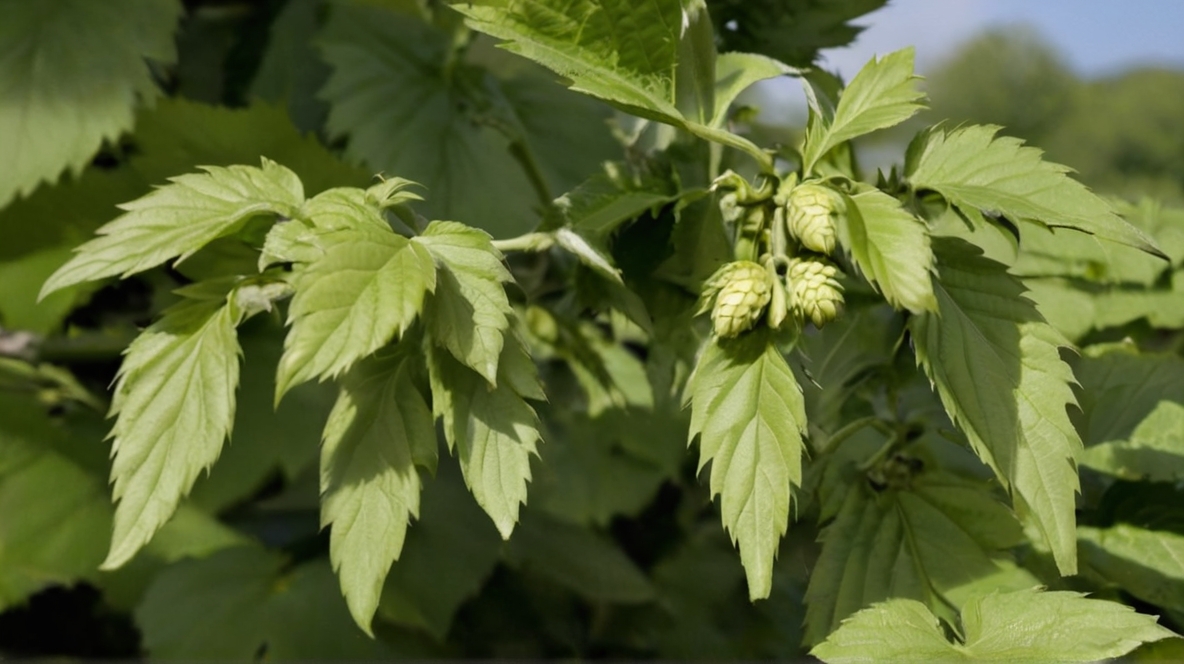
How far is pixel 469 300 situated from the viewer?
1.95 feet

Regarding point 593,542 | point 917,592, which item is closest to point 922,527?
point 917,592

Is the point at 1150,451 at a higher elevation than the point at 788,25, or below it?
below

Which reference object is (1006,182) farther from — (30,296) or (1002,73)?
(1002,73)

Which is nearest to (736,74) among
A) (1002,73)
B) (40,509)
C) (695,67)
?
(695,67)

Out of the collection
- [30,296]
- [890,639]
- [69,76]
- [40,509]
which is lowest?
[40,509]

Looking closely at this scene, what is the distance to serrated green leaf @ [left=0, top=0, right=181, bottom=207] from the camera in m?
1.01

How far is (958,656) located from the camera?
0.58 metres

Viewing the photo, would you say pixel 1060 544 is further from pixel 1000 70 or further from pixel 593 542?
pixel 1000 70

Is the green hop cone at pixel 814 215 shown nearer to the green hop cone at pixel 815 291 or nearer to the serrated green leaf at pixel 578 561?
the green hop cone at pixel 815 291

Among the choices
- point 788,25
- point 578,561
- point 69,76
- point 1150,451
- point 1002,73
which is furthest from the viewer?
point 1002,73

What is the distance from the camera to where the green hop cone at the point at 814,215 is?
23.3 inches

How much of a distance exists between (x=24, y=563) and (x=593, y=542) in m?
0.63

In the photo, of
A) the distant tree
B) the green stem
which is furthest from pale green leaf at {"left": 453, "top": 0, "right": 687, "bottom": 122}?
the distant tree

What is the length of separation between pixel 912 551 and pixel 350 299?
1.38 feet
